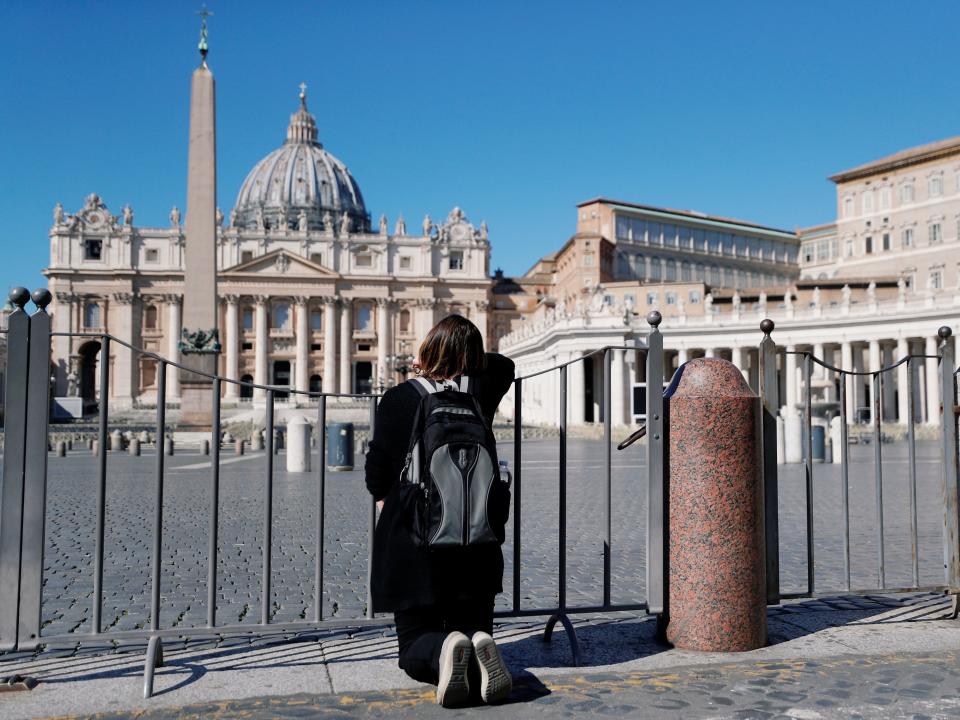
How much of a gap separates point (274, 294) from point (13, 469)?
81.7 metres

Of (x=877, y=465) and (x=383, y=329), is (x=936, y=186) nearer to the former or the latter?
(x=383, y=329)

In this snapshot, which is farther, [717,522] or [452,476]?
[717,522]

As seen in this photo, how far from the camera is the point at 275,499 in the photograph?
1266 cm

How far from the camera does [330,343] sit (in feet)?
278

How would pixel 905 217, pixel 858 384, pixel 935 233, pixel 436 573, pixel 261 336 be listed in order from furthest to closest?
pixel 261 336 → pixel 905 217 → pixel 935 233 → pixel 858 384 → pixel 436 573

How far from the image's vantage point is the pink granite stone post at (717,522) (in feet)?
14.8

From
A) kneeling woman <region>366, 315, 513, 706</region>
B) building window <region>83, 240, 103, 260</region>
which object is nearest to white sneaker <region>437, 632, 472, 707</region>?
kneeling woman <region>366, 315, 513, 706</region>

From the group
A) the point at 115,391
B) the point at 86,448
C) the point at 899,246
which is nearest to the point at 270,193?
the point at 115,391

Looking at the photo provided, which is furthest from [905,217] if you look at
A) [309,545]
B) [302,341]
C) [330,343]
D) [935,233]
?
[309,545]

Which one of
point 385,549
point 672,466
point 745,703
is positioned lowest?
point 745,703

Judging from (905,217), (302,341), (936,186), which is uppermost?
(936,186)

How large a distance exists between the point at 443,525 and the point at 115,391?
3282 inches

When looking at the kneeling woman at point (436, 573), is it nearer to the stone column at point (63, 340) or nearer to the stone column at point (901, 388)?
the stone column at point (901, 388)

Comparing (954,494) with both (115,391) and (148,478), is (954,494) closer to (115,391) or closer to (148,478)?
(148,478)
